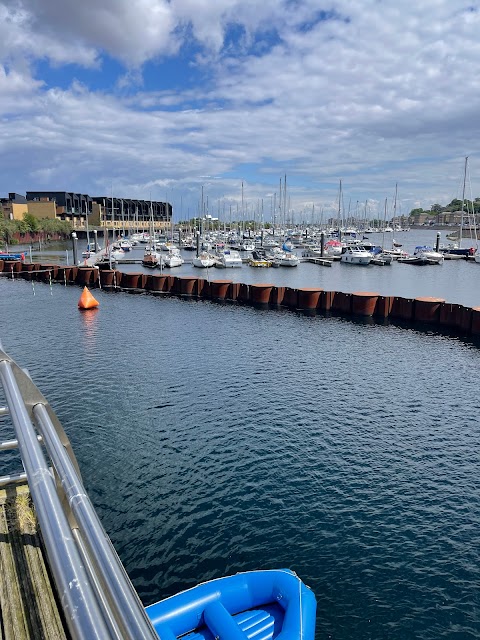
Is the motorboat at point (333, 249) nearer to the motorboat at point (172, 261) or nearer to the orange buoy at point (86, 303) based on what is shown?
the motorboat at point (172, 261)

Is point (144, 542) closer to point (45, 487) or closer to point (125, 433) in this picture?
point (125, 433)

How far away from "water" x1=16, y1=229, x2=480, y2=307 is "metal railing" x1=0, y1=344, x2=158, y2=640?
5866cm

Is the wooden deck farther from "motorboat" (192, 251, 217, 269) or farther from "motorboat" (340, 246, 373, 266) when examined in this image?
"motorboat" (340, 246, 373, 266)

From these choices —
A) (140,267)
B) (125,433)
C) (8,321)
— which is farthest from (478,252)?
(125,433)

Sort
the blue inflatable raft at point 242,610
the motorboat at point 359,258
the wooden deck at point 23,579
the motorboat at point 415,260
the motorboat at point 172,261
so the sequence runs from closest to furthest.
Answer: the wooden deck at point 23,579 → the blue inflatable raft at point 242,610 → the motorboat at point 172,261 → the motorboat at point 359,258 → the motorboat at point 415,260

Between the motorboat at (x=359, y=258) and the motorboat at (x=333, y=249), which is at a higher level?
the motorboat at (x=333, y=249)

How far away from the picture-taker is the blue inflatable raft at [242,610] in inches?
365

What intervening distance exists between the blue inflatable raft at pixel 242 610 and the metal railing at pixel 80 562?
7.96 m

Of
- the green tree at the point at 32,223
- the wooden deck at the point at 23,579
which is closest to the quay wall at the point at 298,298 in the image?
the wooden deck at the point at 23,579

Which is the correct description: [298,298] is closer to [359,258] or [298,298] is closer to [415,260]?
[359,258]

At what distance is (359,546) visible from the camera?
42.9ft

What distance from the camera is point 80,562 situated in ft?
7.09

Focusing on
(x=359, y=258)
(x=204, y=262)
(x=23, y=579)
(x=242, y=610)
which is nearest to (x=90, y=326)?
(x=242, y=610)

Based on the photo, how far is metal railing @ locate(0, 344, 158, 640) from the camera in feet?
6.10
